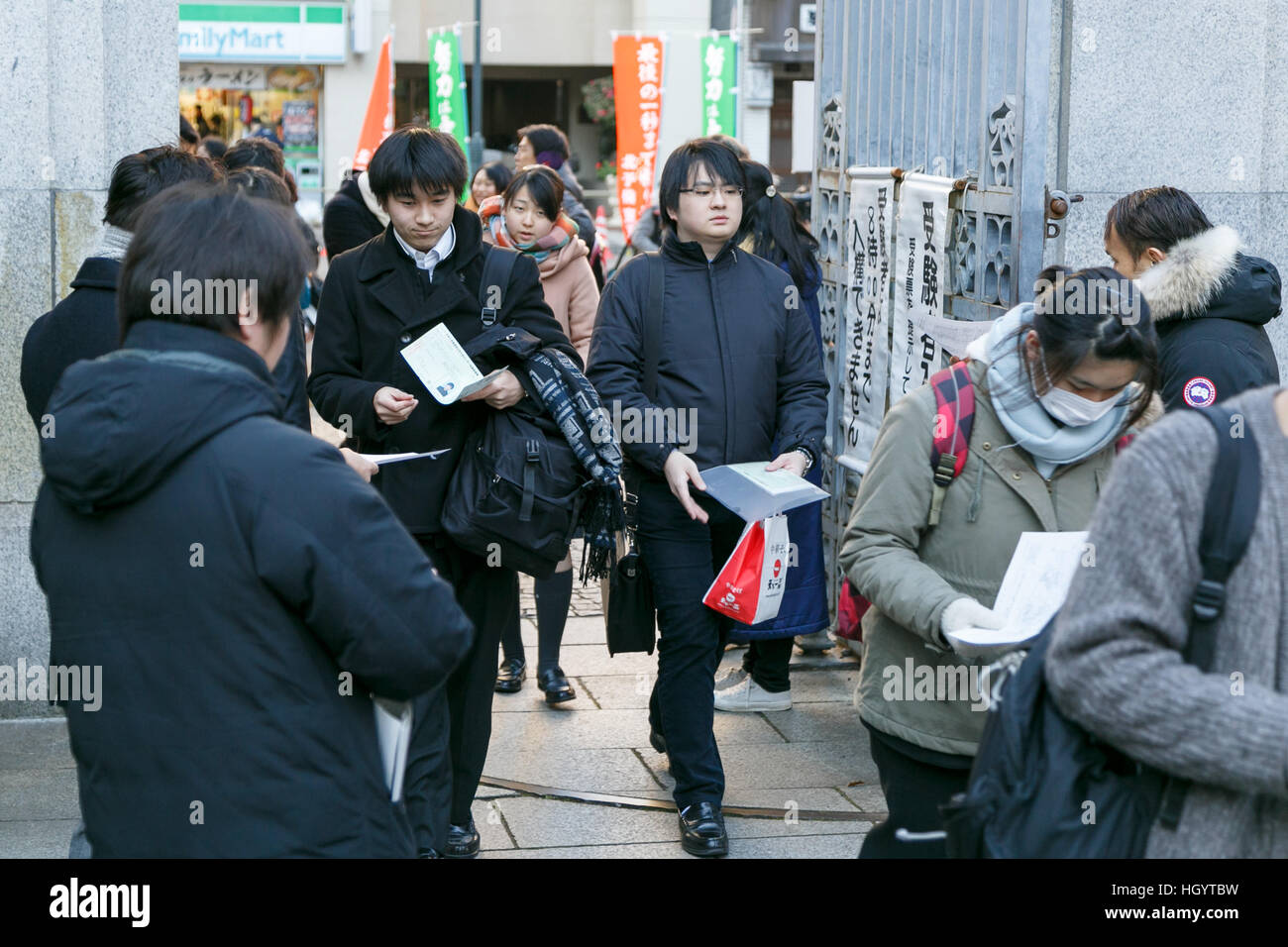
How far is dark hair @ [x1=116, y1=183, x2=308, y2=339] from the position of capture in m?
2.29

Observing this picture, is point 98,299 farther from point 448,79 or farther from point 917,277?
point 448,79

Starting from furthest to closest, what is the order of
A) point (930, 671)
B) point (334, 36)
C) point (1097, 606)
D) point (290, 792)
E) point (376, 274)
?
point (334, 36), point (376, 274), point (930, 671), point (290, 792), point (1097, 606)

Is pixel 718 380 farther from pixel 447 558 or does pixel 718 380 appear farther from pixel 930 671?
pixel 930 671

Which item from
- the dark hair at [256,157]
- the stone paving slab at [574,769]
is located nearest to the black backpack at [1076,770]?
the stone paving slab at [574,769]

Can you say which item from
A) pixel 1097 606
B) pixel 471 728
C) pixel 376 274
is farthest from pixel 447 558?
pixel 1097 606

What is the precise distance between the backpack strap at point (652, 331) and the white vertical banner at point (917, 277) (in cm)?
108

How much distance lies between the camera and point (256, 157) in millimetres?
6512

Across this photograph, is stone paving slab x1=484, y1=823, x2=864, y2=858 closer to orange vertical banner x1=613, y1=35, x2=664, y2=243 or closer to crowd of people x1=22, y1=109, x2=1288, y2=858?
crowd of people x1=22, y1=109, x2=1288, y2=858

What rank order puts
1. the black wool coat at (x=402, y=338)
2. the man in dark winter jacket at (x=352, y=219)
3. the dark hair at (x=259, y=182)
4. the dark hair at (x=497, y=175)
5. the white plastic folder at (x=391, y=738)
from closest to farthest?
the white plastic folder at (x=391, y=738)
the dark hair at (x=259, y=182)
the black wool coat at (x=402, y=338)
the man in dark winter jacket at (x=352, y=219)
the dark hair at (x=497, y=175)

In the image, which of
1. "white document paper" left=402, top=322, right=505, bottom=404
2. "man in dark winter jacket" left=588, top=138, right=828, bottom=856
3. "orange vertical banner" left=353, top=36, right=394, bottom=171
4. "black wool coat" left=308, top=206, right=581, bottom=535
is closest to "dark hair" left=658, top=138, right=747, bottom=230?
"man in dark winter jacket" left=588, top=138, right=828, bottom=856

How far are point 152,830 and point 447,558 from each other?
2250 mm

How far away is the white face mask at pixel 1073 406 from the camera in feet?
10.1

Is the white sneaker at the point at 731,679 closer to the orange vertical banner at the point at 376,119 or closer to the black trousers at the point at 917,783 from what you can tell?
the black trousers at the point at 917,783
